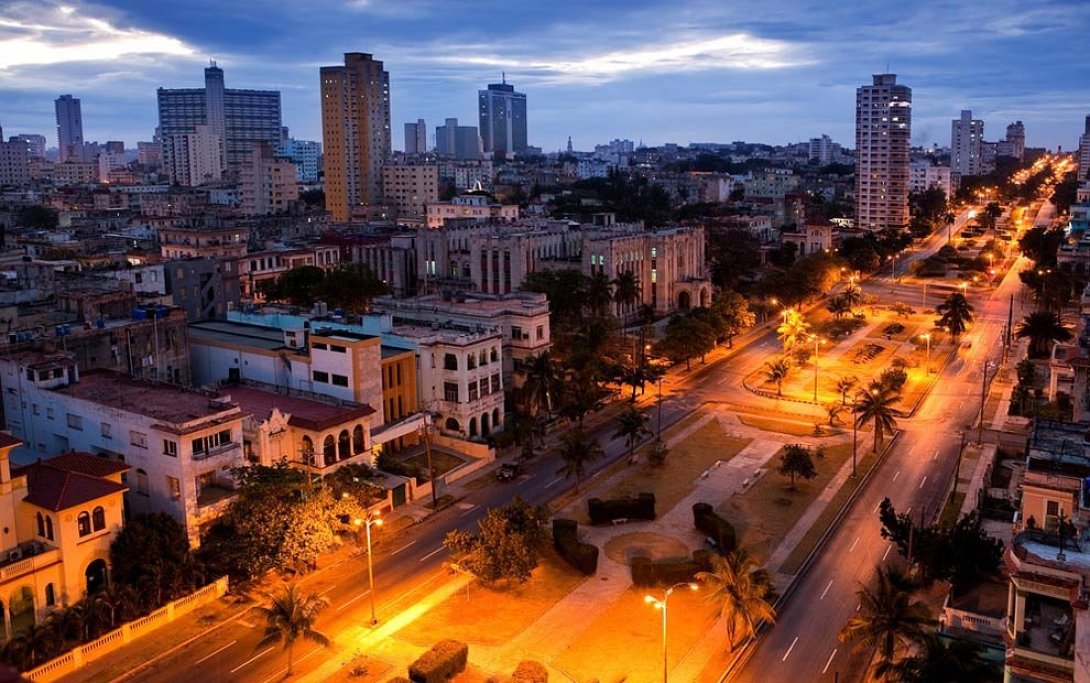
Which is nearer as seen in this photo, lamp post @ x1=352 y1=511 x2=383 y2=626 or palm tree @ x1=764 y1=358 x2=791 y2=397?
lamp post @ x1=352 y1=511 x2=383 y2=626

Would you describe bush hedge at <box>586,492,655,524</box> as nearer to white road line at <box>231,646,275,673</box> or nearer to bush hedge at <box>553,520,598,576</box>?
bush hedge at <box>553,520,598,576</box>

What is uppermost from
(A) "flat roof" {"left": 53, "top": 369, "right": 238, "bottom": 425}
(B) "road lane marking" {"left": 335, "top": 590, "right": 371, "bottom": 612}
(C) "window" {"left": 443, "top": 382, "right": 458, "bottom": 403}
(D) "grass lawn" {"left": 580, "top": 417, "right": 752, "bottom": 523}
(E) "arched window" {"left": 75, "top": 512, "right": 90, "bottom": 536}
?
(A) "flat roof" {"left": 53, "top": 369, "right": 238, "bottom": 425}

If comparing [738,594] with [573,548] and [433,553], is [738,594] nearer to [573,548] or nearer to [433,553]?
[573,548]

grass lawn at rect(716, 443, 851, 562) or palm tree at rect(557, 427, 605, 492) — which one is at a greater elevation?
palm tree at rect(557, 427, 605, 492)

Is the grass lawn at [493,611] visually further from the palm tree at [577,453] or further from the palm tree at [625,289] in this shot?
the palm tree at [625,289]

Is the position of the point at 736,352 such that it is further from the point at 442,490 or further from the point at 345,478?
the point at 345,478

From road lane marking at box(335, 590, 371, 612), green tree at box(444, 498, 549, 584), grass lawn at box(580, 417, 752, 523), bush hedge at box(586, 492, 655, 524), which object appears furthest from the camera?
grass lawn at box(580, 417, 752, 523)

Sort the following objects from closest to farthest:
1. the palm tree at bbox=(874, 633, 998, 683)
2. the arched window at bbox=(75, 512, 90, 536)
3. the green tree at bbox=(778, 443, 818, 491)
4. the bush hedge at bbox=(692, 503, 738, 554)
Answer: the palm tree at bbox=(874, 633, 998, 683), the arched window at bbox=(75, 512, 90, 536), the bush hedge at bbox=(692, 503, 738, 554), the green tree at bbox=(778, 443, 818, 491)

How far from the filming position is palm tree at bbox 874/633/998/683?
3384cm

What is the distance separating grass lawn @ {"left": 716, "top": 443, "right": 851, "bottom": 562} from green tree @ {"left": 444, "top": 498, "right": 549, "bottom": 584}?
12969mm

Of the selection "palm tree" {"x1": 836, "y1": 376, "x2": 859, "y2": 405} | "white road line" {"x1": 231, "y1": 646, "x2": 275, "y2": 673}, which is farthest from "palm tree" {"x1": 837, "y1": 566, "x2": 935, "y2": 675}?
"palm tree" {"x1": 836, "y1": 376, "x2": 859, "y2": 405}

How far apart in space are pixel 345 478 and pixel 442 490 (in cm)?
909

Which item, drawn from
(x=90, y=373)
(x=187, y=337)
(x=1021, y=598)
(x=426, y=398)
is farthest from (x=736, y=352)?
(x=1021, y=598)

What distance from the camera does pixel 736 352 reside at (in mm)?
107312
